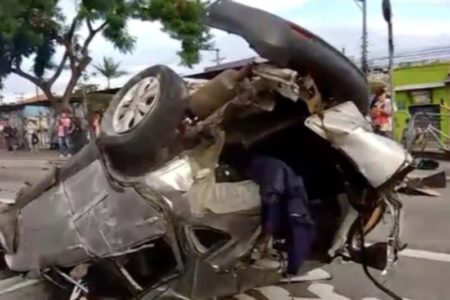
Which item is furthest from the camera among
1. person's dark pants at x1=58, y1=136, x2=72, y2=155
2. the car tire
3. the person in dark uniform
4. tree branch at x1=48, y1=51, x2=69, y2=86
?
the person in dark uniform

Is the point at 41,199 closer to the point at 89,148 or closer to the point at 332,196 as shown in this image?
the point at 89,148

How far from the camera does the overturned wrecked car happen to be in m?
3.83

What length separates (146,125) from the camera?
394 cm

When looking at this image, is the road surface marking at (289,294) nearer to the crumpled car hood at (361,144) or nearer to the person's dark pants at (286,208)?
the person's dark pants at (286,208)

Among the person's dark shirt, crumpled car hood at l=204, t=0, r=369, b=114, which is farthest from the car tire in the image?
the person's dark shirt

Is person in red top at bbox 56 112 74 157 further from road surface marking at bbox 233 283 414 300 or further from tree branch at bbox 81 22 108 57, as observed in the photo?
Result: road surface marking at bbox 233 283 414 300

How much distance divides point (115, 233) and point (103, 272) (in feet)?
1.14

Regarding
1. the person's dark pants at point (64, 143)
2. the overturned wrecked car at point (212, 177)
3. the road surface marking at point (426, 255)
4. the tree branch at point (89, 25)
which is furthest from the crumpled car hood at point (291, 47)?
the tree branch at point (89, 25)

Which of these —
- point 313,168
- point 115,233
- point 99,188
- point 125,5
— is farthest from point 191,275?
point 125,5

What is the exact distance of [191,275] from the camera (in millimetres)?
3889

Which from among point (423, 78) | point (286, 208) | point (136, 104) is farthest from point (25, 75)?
point (286, 208)

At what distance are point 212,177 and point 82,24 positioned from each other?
2454 centimetres

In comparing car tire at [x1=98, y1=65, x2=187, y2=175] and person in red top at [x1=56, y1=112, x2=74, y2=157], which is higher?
car tire at [x1=98, y1=65, x2=187, y2=175]

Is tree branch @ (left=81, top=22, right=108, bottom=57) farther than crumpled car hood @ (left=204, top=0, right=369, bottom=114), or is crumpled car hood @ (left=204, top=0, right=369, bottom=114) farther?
tree branch @ (left=81, top=22, right=108, bottom=57)
